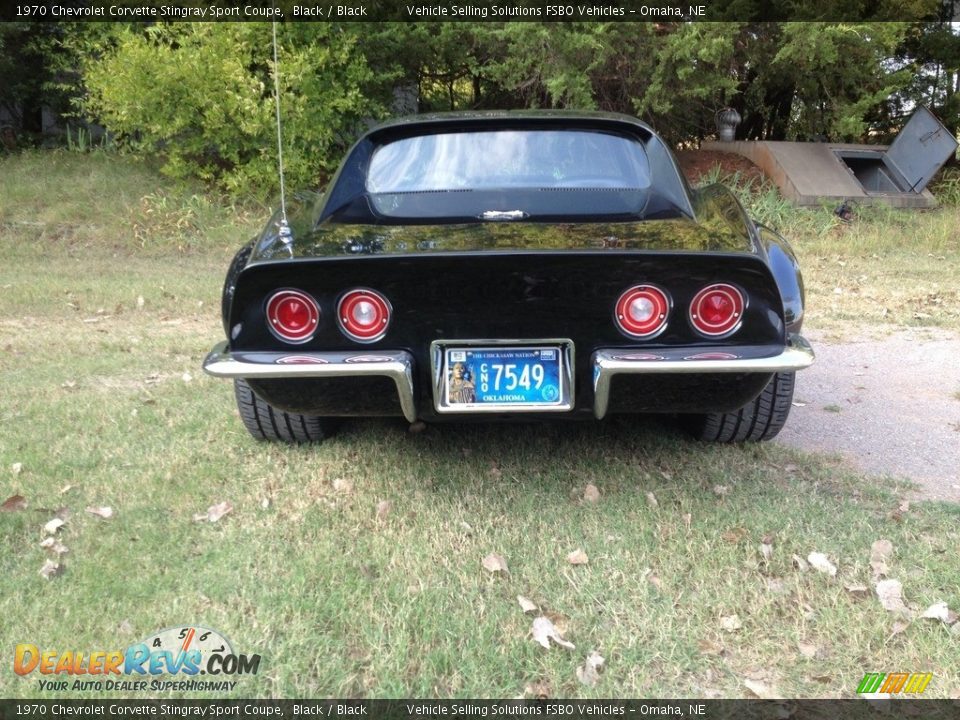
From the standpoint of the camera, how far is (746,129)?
40.8 feet

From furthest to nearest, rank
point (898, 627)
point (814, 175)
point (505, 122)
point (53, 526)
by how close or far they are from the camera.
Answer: point (814, 175) → point (505, 122) → point (53, 526) → point (898, 627)

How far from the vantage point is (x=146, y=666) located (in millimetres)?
1873

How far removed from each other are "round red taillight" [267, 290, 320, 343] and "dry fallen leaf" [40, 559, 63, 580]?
944mm

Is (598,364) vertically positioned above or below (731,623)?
above

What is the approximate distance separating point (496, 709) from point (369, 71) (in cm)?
859

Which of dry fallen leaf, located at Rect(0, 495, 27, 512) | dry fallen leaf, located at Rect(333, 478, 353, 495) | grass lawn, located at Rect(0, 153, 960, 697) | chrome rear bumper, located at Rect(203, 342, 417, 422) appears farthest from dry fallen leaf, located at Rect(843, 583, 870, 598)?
dry fallen leaf, located at Rect(0, 495, 27, 512)

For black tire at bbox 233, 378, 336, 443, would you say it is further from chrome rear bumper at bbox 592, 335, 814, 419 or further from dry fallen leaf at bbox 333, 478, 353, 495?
chrome rear bumper at bbox 592, 335, 814, 419

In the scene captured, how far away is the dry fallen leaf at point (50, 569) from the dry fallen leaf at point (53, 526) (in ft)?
0.62

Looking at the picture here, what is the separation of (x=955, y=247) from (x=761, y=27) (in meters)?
3.54

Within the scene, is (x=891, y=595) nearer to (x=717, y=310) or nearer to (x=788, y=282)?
(x=717, y=310)

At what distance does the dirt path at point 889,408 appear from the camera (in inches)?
119

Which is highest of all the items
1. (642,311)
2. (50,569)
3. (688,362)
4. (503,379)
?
(642,311)

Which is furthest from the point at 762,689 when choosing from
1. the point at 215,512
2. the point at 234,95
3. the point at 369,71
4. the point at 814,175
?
the point at 814,175

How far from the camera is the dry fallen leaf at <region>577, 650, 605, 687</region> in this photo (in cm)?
182
